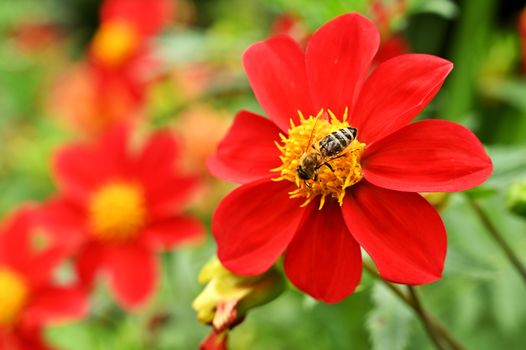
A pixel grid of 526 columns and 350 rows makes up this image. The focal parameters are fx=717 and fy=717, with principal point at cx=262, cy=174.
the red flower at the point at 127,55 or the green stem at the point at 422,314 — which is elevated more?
the green stem at the point at 422,314

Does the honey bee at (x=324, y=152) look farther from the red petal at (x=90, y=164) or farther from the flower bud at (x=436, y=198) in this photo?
the red petal at (x=90, y=164)

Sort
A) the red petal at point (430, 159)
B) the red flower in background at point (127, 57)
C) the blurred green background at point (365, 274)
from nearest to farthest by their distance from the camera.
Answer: the red petal at point (430, 159) → the blurred green background at point (365, 274) → the red flower in background at point (127, 57)

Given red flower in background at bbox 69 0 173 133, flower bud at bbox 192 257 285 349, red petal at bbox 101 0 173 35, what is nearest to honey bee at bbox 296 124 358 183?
flower bud at bbox 192 257 285 349

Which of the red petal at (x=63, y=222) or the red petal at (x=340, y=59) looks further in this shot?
the red petal at (x=63, y=222)

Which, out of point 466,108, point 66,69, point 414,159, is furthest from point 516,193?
point 66,69

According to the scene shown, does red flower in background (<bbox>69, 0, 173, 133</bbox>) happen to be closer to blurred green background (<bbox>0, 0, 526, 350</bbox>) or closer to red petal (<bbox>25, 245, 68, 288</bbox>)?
blurred green background (<bbox>0, 0, 526, 350</bbox>)

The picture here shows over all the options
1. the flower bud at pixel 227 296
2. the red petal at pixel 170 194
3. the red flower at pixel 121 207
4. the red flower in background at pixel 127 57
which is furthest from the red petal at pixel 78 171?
the flower bud at pixel 227 296

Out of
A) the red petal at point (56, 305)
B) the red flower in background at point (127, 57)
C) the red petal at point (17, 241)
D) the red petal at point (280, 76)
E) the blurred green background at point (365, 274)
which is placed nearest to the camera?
the red petal at point (280, 76)
